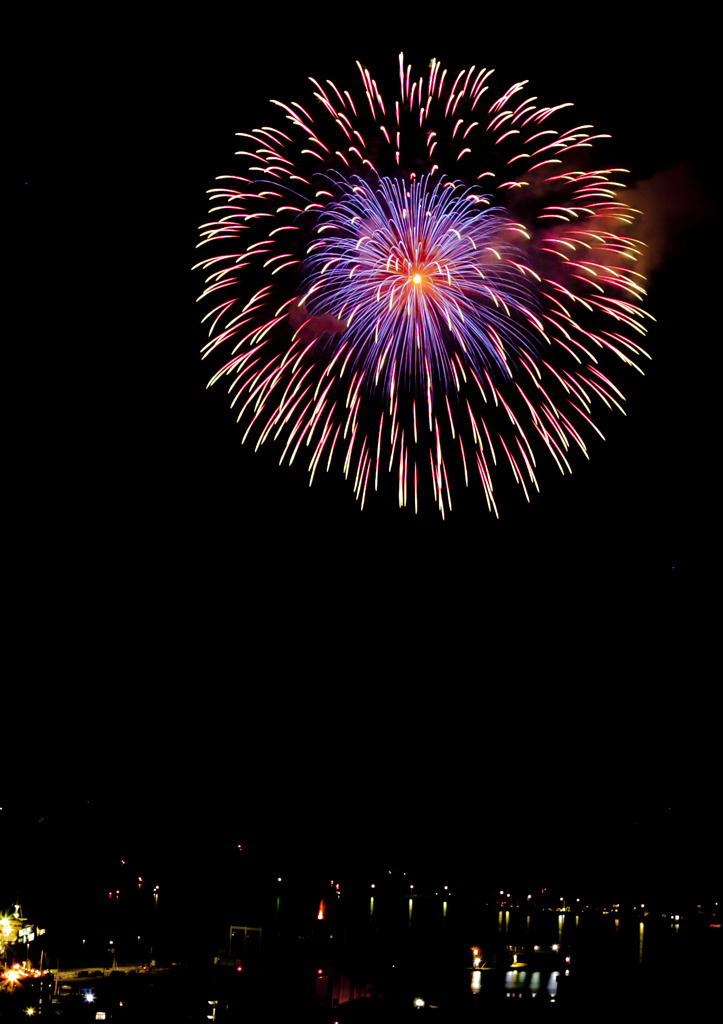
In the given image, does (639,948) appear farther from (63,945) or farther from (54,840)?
(63,945)

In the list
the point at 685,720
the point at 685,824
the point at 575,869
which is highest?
the point at 685,720

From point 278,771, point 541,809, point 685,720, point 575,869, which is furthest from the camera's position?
point 575,869

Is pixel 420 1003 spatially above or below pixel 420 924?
above

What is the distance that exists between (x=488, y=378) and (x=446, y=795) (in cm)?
7907

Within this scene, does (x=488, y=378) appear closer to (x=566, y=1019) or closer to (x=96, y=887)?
(x=566, y=1019)

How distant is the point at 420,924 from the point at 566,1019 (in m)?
44.8

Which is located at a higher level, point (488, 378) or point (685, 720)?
point (488, 378)

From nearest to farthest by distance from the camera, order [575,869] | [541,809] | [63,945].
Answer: [63,945] → [541,809] → [575,869]

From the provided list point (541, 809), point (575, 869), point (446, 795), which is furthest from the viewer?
point (575, 869)

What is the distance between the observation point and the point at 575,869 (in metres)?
121

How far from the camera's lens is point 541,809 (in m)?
99.1

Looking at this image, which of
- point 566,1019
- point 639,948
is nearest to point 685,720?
point 639,948

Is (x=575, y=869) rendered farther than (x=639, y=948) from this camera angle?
Yes

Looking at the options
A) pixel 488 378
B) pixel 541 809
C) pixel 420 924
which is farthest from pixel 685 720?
pixel 488 378
